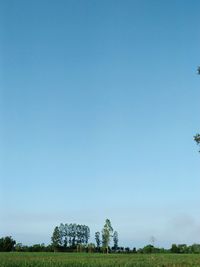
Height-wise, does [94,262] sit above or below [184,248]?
below

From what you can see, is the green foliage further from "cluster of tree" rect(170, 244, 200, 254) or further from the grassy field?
the grassy field

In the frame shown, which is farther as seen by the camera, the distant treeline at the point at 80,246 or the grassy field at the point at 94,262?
the distant treeline at the point at 80,246

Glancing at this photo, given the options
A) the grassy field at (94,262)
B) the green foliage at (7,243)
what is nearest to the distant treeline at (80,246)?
the green foliage at (7,243)

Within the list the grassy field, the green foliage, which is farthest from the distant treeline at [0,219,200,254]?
the grassy field

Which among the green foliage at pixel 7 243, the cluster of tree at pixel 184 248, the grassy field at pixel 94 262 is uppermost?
the green foliage at pixel 7 243

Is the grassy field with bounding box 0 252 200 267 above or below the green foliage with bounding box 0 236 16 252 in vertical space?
below

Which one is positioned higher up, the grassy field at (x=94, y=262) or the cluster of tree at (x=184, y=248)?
the cluster of tree at (x=184, y=248)

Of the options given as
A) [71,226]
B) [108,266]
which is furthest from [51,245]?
[108,266]

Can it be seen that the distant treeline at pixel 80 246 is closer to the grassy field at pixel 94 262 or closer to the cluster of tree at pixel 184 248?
the cluster of tree at pixel 184 248

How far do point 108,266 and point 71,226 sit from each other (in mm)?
144545

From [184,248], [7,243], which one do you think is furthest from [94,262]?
[184,248]

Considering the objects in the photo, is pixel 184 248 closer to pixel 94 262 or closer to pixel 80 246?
pixel 80 246

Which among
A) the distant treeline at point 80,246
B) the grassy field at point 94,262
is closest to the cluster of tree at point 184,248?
the distant treeline at point 80,246

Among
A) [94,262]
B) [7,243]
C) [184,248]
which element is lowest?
[94,262]
